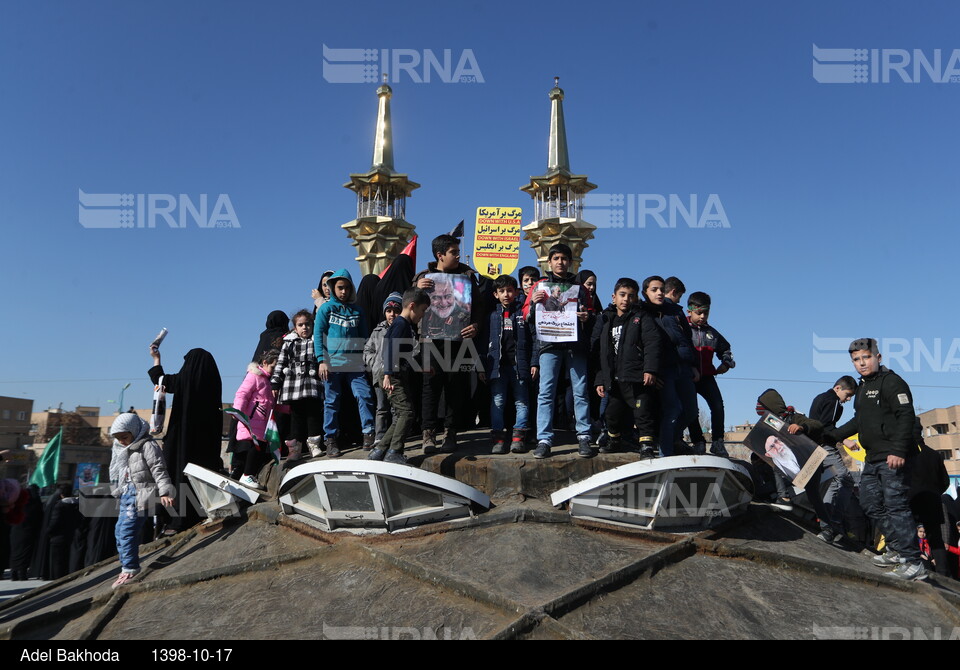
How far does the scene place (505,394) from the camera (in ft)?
21.0

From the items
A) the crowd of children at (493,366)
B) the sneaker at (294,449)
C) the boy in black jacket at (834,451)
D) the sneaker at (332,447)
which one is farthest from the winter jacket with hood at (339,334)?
the boy in black jacket at (834,451)

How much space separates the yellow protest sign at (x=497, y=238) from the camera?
13070 millimetres

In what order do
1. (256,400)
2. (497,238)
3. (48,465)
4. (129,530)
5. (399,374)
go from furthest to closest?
(497,238) → (48,465) → (256,400) → (399,374) → (129,530)

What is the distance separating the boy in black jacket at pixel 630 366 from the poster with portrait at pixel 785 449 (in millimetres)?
988

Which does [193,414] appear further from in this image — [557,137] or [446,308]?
[557,137]

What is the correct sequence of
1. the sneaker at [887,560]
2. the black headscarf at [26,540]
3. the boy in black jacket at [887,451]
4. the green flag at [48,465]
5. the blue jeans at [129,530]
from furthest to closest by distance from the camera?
the green flag at [48,465]
the black headscarf at [26,540]
the blue jeans at [129,530]
the sneaker at [887,560]
the boy in black jacket at [887,451]

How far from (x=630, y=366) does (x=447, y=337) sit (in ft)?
5.92

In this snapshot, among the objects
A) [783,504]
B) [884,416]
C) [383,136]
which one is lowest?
[783,504]

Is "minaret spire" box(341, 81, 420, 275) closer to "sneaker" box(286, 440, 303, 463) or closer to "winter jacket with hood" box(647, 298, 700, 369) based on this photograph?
"sneaker" box(286, 440, 303, 463)

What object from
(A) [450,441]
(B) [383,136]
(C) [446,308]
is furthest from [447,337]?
(B) [383,136]

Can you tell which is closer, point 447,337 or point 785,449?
point 785,449

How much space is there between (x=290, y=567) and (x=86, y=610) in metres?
1.56

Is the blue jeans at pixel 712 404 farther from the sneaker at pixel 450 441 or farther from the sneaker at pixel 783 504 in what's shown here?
the sneaker at pixel 450 441

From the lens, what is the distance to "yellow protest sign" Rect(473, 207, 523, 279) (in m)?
13.1
